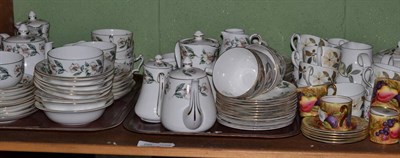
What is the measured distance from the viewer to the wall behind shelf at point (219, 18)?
1790 mm

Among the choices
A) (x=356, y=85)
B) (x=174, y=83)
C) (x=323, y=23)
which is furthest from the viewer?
(x=323, y=23)

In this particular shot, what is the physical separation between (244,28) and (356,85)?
0.42m

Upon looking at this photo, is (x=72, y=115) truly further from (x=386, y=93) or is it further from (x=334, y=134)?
(x=386, y=93)

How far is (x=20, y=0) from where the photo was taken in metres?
1.87

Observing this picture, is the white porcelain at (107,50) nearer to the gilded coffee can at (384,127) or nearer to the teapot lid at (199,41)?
the teapot lid at (199,41)

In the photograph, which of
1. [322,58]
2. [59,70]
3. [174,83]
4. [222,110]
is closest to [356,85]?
[322,58]

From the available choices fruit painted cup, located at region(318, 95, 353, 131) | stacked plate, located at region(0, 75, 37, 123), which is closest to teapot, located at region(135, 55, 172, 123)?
stacked plate, located at region(0, 75, 37, 123)

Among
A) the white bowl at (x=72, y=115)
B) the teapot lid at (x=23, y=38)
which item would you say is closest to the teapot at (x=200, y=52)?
the white bowl at (x=72, y=115)

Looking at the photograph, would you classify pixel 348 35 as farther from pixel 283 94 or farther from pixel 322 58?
pixel 283 94

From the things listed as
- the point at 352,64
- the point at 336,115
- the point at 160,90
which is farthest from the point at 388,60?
the point at 160,90

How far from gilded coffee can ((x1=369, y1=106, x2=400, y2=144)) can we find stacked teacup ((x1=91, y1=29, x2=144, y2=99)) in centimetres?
59

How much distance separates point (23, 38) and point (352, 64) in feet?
2.54

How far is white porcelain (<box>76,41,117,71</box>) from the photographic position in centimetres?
152

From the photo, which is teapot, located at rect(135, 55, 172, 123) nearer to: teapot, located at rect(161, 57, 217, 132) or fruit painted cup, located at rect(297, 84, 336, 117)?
teapot, located at rect(161, 57, 217, 132)
